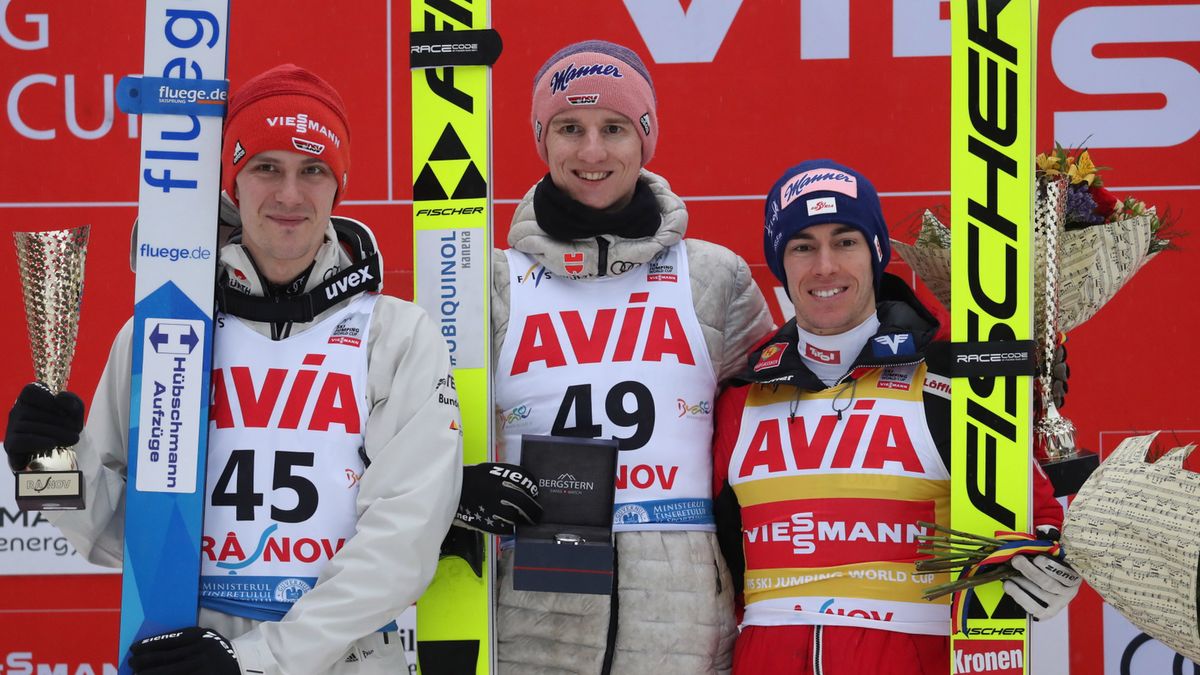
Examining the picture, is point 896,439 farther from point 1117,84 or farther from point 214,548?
point 1117,84

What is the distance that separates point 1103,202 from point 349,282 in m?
1.57

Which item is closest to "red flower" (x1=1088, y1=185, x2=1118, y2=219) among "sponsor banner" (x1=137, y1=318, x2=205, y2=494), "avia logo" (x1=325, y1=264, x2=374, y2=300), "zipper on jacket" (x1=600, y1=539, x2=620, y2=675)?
"zipper on jacket" (x1=600, y1=539, x2=620, y2=675)

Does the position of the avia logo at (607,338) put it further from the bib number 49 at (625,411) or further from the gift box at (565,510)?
the gift box at (565,510)

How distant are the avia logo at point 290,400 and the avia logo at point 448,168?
473mm

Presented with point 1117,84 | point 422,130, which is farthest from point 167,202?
point 1117,84

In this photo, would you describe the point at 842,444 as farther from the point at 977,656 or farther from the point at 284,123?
the point at 284,123

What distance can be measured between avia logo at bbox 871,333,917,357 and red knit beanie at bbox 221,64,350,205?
1.11 metres

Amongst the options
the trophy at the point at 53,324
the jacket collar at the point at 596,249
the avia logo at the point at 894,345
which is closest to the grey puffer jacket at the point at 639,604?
the jacket collar at the point at 596,249

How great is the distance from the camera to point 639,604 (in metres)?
2.56

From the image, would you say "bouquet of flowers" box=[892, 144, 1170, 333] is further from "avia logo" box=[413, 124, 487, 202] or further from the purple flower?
"avia logo" box=[413, 124, 487, 202]

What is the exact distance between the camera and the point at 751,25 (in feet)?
12.2

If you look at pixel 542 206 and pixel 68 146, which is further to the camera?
pixel 68 146

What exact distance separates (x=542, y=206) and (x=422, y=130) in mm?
300

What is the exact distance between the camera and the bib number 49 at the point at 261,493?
2.30m
